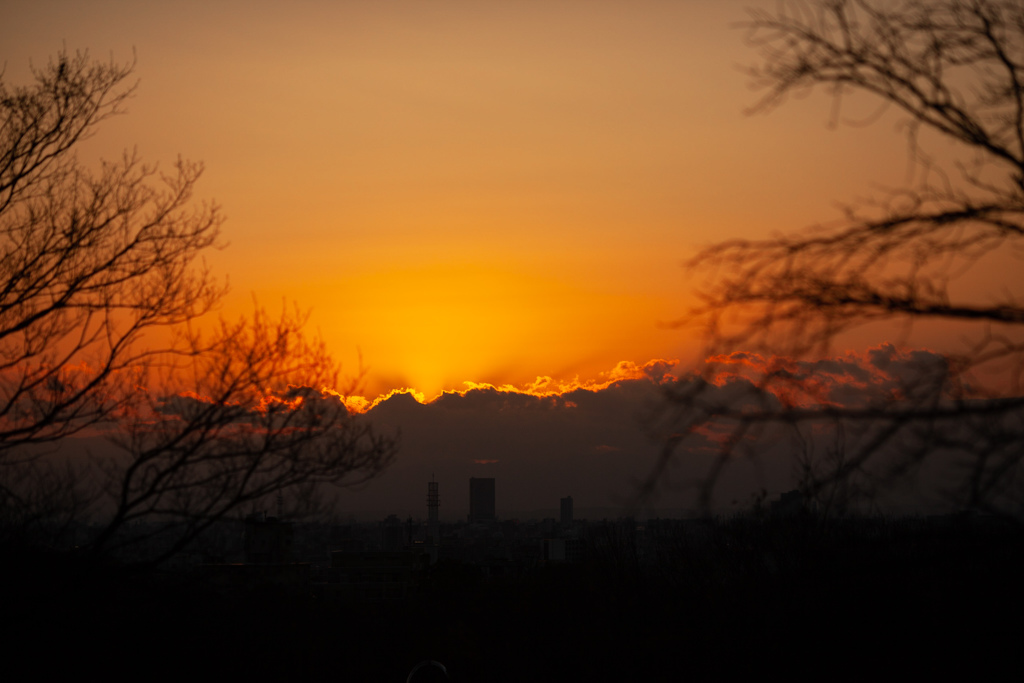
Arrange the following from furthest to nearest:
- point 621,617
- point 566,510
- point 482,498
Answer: point 482,498 < point 566,510 < point 621,617

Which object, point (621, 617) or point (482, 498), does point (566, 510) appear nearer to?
point (482, 498)

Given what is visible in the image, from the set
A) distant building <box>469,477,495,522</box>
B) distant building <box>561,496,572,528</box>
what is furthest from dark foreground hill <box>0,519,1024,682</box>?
distant building <box>469,477,495,522</box>

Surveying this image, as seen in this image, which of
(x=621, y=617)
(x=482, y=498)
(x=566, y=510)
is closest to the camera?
(x=621, y=617)

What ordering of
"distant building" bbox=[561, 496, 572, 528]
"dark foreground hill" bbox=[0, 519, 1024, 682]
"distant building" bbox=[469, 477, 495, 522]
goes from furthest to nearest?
"distant building" bbox=[469, 477, 495, 522], "distant building" bbox=[561, 496, 572, 528], "dark foreground hill" bbox=[0, 519, 1024, 682]

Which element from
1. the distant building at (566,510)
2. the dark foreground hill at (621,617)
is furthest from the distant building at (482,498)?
the dark foreground hill at (621,617)

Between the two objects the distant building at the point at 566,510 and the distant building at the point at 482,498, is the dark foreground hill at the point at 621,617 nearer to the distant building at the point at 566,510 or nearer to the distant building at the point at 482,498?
the distant building at the point at 566,510

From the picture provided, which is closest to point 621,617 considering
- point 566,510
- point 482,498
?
point 566,510

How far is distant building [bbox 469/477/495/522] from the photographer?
6811 inches

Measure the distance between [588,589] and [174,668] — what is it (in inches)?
619

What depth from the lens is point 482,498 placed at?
174 m

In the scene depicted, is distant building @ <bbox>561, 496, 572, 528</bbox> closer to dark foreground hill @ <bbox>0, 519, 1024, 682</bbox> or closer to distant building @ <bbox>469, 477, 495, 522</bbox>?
distant building @ <bbox>469, 477, 495, 522</bbox>

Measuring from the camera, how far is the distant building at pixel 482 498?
173000 mm

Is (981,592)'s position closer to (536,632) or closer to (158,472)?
(158,472)

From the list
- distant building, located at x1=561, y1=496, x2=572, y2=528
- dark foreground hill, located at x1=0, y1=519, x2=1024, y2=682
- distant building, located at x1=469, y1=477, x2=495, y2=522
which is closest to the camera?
dark foreground hill, located at x1=0, y1=519, x2=1024, y2=682
